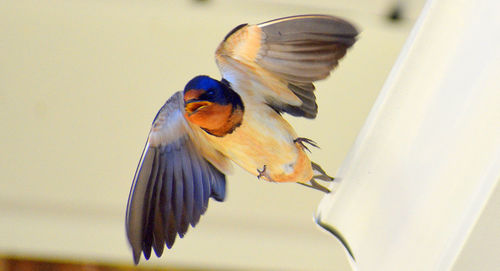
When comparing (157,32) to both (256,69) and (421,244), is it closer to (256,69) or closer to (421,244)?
(256,69)

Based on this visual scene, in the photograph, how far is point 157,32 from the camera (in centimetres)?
73

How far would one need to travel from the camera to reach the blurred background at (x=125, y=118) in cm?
72

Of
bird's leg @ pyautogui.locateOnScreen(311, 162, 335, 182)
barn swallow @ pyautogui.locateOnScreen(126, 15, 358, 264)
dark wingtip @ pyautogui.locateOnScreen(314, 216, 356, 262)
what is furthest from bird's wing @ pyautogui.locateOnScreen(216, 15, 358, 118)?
dark wingtip @ pyautogui.locateOnScreen(314, 216, 356, 262)

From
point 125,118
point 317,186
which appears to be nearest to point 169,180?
point 125,118

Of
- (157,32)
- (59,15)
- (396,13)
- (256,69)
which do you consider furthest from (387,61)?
(59,15)

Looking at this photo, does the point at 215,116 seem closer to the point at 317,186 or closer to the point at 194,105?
the point at 194,105

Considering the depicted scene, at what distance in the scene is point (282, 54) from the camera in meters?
0.69

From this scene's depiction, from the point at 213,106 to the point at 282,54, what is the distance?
111mm

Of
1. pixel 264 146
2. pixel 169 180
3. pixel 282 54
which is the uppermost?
pixel 282 54

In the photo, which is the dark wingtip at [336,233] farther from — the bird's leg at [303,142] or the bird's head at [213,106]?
the bird's head at [213,106]

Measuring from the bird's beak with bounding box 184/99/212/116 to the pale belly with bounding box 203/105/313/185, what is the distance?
1.9 inches

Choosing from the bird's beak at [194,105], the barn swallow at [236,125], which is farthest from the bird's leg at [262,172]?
the bird's beak at [194,105]

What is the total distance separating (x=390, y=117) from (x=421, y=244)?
0.60 feet

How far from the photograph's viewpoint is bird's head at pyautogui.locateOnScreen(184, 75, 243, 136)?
684mm
